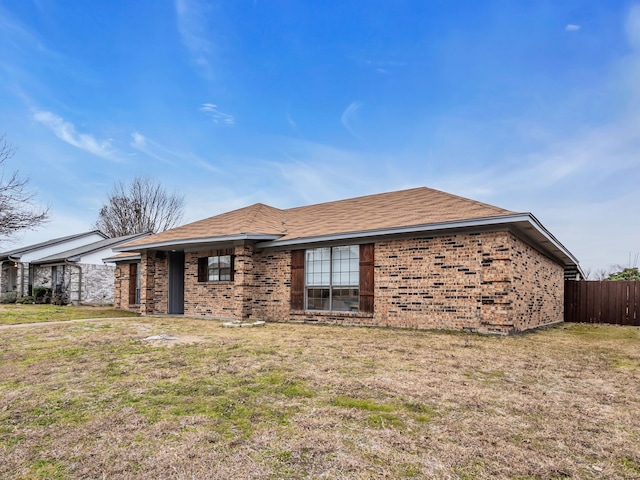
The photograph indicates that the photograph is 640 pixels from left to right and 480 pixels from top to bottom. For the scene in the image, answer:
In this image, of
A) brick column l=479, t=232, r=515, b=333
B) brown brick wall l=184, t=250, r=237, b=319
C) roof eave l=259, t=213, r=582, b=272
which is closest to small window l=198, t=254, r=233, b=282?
brown brick wall l=184, t=250, r=237, b=319

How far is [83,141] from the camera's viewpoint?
686 inches

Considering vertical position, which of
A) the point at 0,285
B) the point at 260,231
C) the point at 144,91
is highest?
the point at 144,91

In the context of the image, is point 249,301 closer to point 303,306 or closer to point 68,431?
point 303,306

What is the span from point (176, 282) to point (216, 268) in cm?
276

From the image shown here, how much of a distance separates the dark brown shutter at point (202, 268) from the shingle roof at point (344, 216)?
3.40ft

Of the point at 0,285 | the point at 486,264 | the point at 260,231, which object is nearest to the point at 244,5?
the point at 260,231

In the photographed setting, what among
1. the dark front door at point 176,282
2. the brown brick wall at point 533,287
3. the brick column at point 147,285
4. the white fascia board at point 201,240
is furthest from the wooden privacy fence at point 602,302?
the brick column at point 147,285

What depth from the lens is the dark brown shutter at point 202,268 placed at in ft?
45.2

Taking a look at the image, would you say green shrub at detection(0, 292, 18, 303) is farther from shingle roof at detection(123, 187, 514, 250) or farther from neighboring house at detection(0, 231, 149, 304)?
shingle roof at detection(123, 187, 514, 250)

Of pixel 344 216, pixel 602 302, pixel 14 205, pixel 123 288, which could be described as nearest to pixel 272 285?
pixel 344 216

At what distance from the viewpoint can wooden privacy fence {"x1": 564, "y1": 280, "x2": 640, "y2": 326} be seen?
14.5 meters

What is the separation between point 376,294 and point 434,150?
26.3 feet

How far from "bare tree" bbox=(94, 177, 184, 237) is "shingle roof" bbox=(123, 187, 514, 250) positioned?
71.6 feet

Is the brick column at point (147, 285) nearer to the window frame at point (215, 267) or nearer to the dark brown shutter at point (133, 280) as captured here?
the window frame at point (215, 267)
